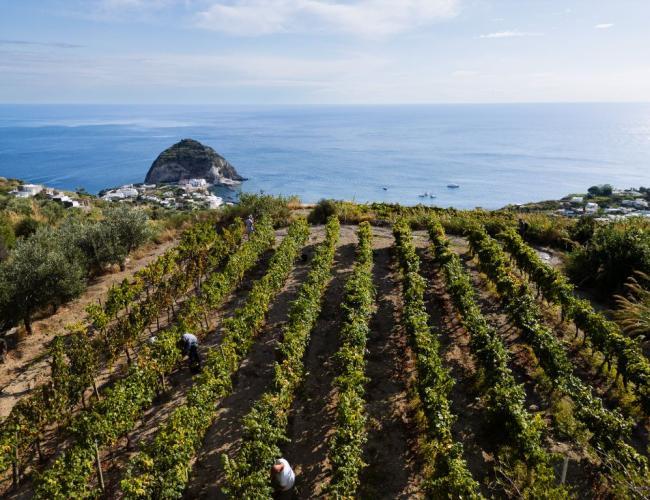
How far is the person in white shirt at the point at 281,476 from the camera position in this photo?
26.1 feet

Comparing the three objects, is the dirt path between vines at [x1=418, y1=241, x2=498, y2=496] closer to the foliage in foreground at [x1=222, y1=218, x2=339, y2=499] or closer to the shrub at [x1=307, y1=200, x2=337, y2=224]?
the foliage in foreground at [x1=222, y1=218, x2=339, y2=499]

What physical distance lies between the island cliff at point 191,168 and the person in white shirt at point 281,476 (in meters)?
130

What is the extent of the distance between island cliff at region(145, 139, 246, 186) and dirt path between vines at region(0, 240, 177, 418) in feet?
387

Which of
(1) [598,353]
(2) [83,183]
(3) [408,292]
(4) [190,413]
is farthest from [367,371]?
(2) [83,183]

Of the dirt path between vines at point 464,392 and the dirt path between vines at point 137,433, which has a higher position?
the dirt path between vines at point 464,392

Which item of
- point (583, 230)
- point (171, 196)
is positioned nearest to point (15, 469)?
point (583, 230)

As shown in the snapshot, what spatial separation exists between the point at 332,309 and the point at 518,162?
5555 inches

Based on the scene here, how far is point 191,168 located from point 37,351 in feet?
430

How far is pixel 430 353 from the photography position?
11.0 metres

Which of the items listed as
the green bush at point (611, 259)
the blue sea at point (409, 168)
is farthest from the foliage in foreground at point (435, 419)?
the blue sea at point (409, 168)

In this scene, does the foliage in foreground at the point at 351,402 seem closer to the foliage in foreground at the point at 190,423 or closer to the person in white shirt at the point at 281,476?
the person in white shirt at the point at 281,476

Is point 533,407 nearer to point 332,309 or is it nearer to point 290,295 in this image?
point 332,309

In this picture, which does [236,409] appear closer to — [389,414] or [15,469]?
[389,414]

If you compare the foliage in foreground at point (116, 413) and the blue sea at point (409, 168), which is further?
the blue sea at point (409, 168)
